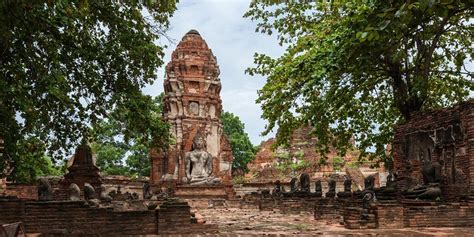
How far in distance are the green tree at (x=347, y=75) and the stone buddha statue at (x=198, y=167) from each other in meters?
8.63


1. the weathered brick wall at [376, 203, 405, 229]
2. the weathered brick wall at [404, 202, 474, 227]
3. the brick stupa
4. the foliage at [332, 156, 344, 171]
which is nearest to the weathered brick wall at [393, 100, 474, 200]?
the weathered brick wall at [404, 202, 474, 227]

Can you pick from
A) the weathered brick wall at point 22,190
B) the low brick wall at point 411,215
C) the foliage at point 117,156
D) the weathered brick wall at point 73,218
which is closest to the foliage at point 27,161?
the weathered brick wall at point 73,218

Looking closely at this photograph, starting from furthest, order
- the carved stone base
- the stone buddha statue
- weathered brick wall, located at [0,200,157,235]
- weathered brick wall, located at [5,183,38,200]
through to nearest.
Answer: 1. the stone buddha statue
2. the carved stone base
3. weathered brick wall, located at [5,183,38,200]
4. weathered brick wall, located at [0,200,157,235]

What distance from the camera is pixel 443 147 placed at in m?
12.2

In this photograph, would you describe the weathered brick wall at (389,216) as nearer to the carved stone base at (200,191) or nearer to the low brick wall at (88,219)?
the low brick wall at (88,219)

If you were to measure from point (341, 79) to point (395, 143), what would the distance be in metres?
2.61

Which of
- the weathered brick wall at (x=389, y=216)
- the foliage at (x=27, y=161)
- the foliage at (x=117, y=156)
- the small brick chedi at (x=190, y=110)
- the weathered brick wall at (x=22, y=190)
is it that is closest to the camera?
the weathered brick wall at (x=389, y=216)

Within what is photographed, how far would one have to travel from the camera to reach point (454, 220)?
9.83 m

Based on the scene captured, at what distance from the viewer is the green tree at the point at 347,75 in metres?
12.4

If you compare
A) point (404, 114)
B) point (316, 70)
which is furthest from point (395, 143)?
Answer: point (316, 70)

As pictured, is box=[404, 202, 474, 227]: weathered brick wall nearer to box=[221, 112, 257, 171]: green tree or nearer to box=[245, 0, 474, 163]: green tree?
box=[245, 0, 474, 163]: green tree

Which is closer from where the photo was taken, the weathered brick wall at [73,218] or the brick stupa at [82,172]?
the weathered brick wall at [73,218]

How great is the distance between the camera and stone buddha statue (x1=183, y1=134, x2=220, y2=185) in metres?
24.5

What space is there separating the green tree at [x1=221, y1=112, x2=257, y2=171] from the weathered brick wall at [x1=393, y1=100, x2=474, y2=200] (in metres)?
28.0
